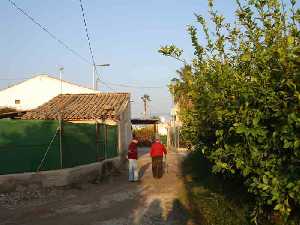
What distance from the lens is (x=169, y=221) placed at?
9.10m

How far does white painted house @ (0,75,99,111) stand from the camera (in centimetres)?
4041

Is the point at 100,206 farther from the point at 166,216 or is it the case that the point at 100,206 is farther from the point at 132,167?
the point at 132,167

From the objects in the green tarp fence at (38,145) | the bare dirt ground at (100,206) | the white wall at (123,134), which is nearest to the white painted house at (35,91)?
the white wall at (123,134)

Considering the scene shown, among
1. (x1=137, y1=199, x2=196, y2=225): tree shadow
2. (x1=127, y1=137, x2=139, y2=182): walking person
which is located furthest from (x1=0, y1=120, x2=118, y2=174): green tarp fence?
(x1=137, y1=199, x2=196, y2=225): tree shadow

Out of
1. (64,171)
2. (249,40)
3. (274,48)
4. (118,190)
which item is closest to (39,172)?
(64,171)

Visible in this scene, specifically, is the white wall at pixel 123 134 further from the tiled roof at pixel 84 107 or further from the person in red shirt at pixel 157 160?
the person in red shirt at pixel 157 160

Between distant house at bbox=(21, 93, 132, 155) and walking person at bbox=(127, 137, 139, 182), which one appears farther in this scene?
distant house at bbox=(21, 93, 132, 155)

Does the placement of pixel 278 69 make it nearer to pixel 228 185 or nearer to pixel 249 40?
pixel 249 40

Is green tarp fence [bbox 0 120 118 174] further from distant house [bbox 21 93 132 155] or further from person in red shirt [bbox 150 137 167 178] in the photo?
distant house [bbox 21 93 132 155]

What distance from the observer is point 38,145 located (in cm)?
1367

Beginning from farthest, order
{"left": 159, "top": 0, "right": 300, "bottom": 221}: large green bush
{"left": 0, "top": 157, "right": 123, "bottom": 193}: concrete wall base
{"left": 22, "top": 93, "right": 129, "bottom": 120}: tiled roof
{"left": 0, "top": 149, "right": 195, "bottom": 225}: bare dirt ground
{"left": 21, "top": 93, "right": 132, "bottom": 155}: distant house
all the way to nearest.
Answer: {"left": 22, "top": 93, "right": 129, "bottom": 120}: tiled roof
{"left": 21, "top": 93, "right": 132, "bottom": 155}: distant house
{"left": 0, "top": 157, "right": 123, "bottom": 193}: concrete wall base
{"left": 0, "top": 149, "right": 195, "bottom": 225}: bare dirt ground
{"left": 159, "top": 0, "right": 300, "bottom": 221}: large green bush

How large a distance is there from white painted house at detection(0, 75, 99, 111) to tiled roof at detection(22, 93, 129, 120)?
434 inches

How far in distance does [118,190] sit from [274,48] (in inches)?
399

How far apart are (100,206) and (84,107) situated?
580 inches
